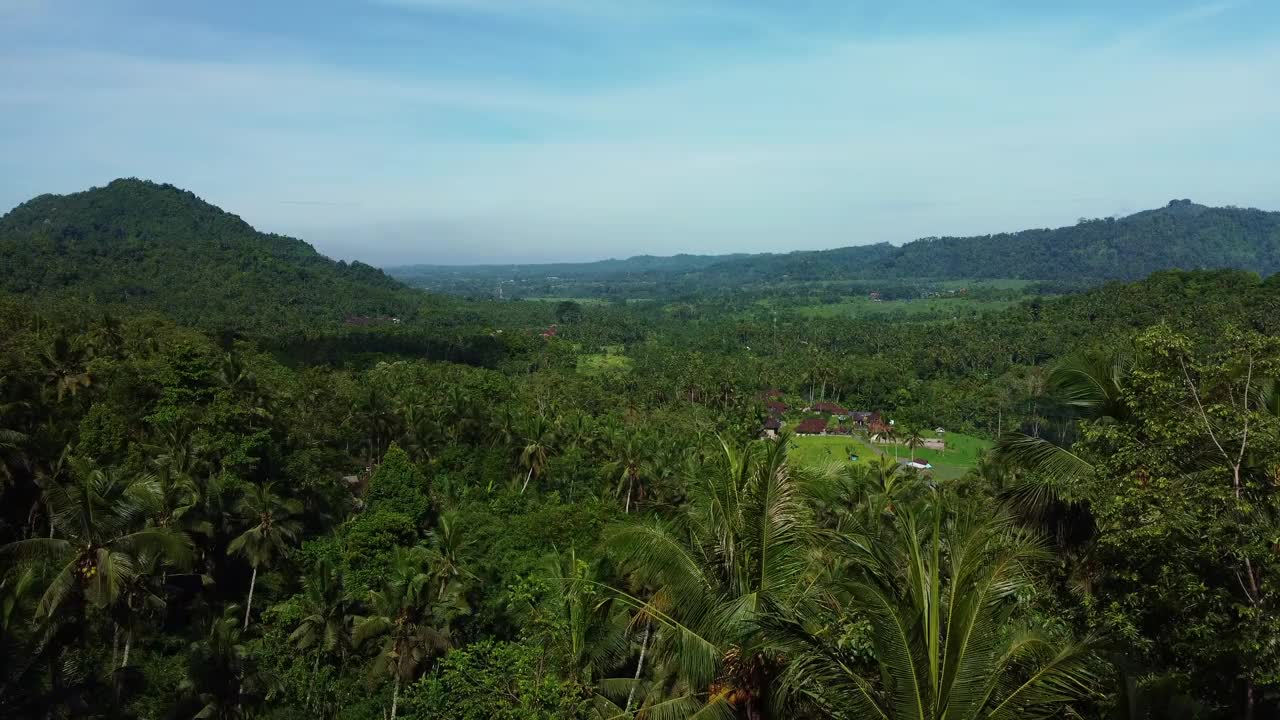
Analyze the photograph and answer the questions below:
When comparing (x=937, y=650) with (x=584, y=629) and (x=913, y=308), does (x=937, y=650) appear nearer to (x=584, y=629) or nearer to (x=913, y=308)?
(x=584, y=629)

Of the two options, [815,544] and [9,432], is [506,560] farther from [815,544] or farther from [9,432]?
[815,544]

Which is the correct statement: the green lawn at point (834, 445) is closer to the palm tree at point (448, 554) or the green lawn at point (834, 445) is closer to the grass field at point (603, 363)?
the grass field at point (603, 363)

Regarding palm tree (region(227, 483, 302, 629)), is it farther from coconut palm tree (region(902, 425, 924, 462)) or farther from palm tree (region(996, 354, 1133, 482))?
coconut palm tree (region(902, 425, 924, 462))

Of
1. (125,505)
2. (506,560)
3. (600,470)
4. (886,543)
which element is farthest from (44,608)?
(600,470)

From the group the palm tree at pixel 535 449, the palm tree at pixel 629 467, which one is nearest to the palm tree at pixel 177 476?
the palm tree at pixel 535 449

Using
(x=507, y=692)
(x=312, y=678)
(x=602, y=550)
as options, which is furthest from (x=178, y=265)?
(x=507, y=692)

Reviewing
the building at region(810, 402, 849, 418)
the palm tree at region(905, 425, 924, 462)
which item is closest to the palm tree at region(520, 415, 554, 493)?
the palm tree at region(905, 425, 924, 462)
